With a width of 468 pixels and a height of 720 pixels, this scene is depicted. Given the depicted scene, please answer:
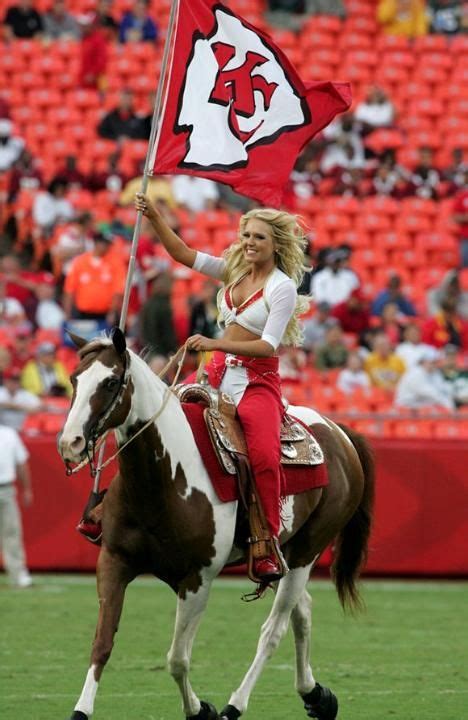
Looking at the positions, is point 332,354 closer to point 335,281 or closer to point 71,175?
point 335,281

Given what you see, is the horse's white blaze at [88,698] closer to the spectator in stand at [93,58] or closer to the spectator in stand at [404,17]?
the spectator in stand at [93,58]

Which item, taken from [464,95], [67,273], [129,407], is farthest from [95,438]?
[464,95]

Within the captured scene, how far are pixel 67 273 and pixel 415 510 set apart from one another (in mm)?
5834

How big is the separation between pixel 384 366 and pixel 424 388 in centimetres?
115

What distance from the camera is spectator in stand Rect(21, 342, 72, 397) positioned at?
1845 centimetres

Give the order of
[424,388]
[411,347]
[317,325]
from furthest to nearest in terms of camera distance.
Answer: [317,325], [411,347], [424,388]

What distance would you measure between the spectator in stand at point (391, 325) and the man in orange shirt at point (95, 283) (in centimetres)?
331

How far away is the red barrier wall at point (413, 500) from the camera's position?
671 inches

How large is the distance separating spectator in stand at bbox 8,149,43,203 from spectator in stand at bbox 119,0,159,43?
3663mm

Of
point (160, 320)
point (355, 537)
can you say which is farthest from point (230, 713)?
point (160, 320)

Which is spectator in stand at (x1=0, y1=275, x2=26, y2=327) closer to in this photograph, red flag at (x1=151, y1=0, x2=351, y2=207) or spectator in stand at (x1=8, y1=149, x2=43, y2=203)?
spectator in stand at (x1=8, y1=149, x2=43, y2=203)

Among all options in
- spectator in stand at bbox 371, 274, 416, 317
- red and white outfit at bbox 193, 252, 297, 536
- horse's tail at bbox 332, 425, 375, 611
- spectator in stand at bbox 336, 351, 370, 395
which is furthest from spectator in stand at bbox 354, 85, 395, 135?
red and white outfit at bbox 193, 252, 297, 536

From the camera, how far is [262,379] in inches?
360

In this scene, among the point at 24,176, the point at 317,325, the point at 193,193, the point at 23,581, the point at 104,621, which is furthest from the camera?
the point at 24,176
